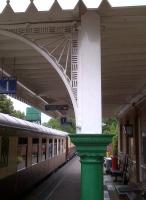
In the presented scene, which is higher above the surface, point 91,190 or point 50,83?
point 50,83

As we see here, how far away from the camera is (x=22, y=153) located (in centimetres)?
1118

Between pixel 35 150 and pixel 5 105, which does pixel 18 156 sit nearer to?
pixel 35 150

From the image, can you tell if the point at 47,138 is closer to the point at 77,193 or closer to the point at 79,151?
the point at 77,193

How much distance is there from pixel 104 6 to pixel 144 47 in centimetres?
252

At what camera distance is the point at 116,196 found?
11719 mm

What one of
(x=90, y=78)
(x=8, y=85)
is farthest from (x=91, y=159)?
(x=8, y=85)

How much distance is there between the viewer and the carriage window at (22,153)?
10686mm

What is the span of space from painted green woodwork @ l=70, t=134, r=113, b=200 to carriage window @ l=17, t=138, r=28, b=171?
19.9ft

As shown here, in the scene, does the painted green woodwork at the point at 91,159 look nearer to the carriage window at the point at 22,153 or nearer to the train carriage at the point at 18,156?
the train carriage at the point at 18,156

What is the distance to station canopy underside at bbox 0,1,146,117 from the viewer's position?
525 centimetres

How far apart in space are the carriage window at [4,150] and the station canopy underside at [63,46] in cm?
176

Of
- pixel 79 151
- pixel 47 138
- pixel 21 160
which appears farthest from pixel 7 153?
pixel 47 138

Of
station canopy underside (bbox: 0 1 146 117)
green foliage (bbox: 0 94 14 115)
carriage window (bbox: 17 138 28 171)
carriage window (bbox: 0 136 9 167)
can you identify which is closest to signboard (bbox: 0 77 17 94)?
station canopy underside (bbox: 0 1 146 117)

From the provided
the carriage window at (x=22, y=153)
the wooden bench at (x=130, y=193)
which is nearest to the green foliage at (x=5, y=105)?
the carriage window at (x=22, y=153)
